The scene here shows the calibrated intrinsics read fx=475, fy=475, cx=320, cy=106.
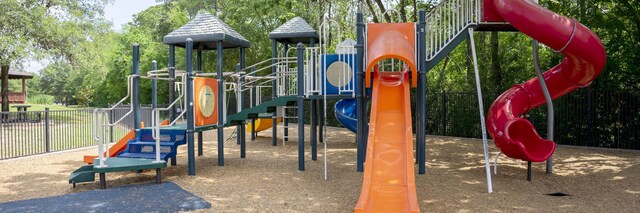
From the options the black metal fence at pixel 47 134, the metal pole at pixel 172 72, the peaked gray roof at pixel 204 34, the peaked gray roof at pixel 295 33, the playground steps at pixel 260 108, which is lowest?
the black metal fence at pixel 47 134

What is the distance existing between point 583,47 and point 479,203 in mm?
3895

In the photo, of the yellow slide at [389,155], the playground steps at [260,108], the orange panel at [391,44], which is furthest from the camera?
the playground steps at [260,108]

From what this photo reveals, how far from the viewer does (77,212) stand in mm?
6285

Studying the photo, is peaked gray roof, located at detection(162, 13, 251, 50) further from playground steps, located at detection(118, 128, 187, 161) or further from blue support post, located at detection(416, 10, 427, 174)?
blue support post, located at detection(416, 10, 427, 174)

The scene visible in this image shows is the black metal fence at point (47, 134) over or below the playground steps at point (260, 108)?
below

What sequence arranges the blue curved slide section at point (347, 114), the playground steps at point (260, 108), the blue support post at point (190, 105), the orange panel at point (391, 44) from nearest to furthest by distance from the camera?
1. the orange panel at point (391, 44)
2. the blue support post at point (190, 105)
3. the playground steps at point (260, 108)
4. the blue curved slide section at point (347, 114)

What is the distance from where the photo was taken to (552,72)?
994 cm

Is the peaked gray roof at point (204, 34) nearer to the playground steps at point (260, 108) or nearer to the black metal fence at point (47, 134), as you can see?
the playground steps at point (260, 108)

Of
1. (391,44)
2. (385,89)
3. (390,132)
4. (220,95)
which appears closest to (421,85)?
(385,89)

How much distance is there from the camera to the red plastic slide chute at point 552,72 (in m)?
8.56

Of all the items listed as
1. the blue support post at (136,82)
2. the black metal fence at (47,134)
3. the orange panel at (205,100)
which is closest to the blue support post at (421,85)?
the orange panel at (205,100)

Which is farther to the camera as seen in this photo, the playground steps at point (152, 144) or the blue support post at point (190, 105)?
the blue support post at point (190, 105)

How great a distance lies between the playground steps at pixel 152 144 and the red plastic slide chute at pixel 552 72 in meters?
6.27

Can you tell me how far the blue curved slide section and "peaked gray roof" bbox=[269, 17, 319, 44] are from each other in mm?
2560
